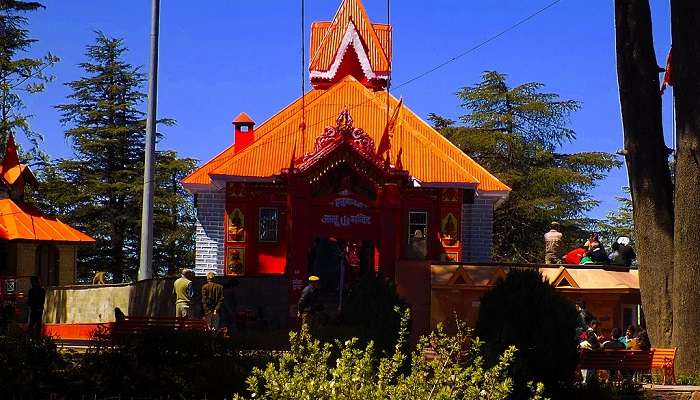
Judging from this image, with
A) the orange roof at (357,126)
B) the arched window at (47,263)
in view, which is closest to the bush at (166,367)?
the orange roof at (357,126)

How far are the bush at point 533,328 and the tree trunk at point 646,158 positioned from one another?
4.46 metres

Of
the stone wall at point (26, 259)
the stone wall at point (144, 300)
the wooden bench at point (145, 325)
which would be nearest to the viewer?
the wooden bench at point (145, 325)

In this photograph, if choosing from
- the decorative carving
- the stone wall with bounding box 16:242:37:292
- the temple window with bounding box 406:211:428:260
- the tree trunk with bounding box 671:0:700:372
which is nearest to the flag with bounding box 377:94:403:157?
the decorative carving

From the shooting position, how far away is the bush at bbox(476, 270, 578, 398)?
14.1 meters

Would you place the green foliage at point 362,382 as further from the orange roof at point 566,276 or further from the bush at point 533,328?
the orange roof at point 566,276

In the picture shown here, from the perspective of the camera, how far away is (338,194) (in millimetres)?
30625

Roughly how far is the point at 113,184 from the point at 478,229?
80.7 feet

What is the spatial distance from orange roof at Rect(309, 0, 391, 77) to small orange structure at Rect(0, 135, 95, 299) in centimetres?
1008

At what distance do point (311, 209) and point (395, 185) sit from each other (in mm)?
2397

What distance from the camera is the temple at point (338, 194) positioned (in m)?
30.2

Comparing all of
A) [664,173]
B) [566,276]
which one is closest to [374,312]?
[664,173]

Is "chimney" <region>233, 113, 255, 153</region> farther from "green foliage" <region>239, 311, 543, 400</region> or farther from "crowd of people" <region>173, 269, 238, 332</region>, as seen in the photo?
"green foliage" <region>239, 311, 543, 400</region>

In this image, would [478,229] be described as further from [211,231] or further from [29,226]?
[29,226]

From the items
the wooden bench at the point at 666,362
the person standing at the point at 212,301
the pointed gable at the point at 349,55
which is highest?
the pointed gable at the point at 349,55
